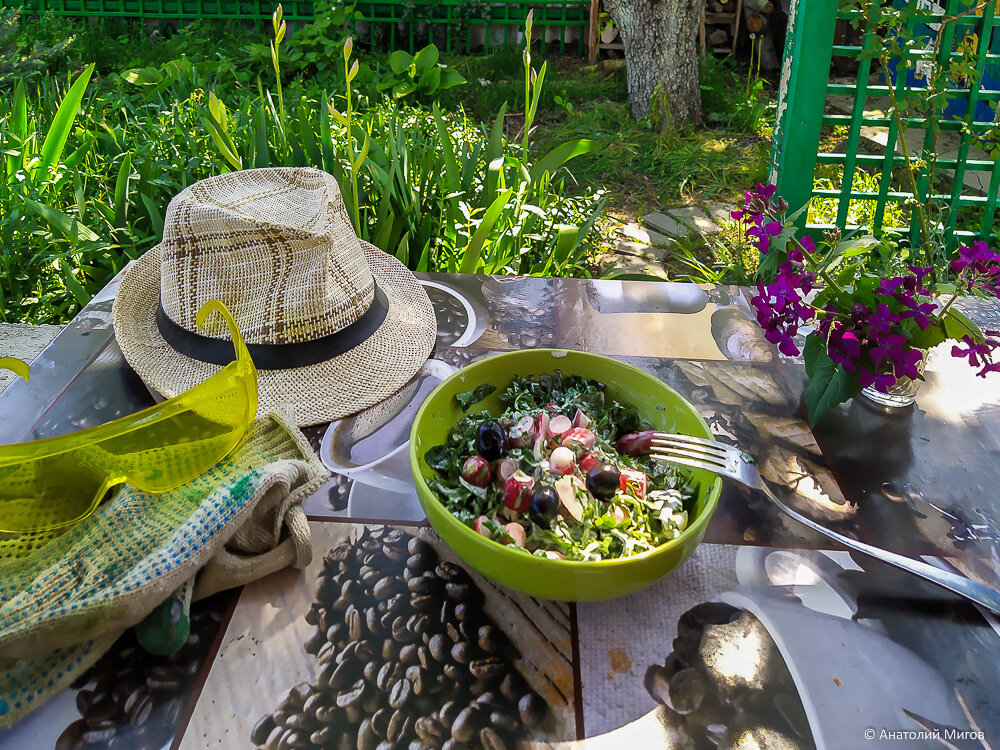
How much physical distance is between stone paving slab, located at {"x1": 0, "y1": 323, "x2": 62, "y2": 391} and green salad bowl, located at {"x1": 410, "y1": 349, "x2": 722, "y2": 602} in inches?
44.5

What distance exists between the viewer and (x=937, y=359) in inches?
46.8

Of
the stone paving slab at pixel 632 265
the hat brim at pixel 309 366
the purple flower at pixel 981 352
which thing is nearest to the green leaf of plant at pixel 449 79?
the stone paving slab at pixel 632 265

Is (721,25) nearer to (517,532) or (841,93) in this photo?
(841,93)

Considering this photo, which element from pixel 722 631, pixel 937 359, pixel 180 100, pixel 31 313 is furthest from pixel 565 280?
pixel 180 100

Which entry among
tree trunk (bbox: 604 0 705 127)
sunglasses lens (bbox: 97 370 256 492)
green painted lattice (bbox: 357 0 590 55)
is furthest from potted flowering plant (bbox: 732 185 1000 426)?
green painted lattice (bbox: 357 0 590 55)

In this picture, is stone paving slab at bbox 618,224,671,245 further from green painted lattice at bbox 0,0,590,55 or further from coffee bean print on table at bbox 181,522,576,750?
coffee bean print on table at bbox 181,522,576,750

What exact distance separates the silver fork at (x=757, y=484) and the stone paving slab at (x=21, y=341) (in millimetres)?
1374

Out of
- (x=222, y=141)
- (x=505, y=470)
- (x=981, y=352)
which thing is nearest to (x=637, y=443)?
(x=505, y=470)

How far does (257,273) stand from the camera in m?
1.08

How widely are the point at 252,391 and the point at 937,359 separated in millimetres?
996

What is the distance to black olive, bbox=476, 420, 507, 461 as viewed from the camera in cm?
80

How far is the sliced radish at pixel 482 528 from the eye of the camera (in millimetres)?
729

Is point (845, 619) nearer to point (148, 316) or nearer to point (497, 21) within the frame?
point (148, 316)

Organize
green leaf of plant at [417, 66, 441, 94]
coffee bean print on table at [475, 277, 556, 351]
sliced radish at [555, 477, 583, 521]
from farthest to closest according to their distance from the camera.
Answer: green leaf of plant at [417, 66, 441, 94]
coffee bean print on table at [475, 277, 556, 351]
sliced radish at [555, 477, 583, 521]
